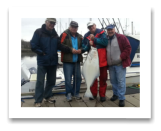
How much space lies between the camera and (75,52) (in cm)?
327

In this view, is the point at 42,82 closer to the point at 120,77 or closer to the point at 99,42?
the point at 99,42

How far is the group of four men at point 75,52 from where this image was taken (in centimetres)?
308

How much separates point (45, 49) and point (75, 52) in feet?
2.10

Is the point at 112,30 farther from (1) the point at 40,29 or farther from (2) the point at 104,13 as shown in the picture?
(1) the point at 40,29

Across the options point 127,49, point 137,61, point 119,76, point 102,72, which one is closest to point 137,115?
point 119,76

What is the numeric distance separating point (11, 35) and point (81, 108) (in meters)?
2.05

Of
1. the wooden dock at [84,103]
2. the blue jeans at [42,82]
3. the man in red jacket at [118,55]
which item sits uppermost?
the man in red jacket at [118,55]

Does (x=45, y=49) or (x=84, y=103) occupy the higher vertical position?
(x=45, y=49)

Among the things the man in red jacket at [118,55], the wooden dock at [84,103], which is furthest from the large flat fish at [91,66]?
the wooden dock at [84,103]

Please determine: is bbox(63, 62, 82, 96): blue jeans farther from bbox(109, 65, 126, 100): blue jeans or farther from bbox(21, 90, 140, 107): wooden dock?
bbox(109, 65, 126, 100): blue jeans

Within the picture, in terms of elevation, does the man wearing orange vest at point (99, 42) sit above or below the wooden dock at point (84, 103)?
→ above

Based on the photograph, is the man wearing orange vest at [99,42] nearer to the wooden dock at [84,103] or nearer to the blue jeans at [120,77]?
the blue jeans at [120,77]

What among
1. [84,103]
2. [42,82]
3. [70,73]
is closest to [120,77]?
[84,103]

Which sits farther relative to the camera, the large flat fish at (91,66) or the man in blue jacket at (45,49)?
the large flat fish at (91,66)
